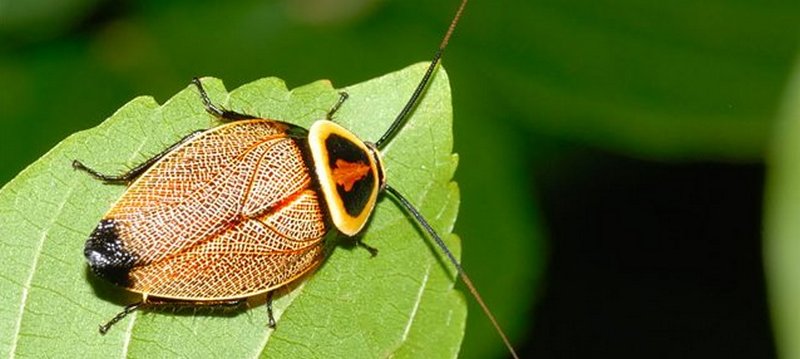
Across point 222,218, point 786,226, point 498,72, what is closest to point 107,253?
point 222,218

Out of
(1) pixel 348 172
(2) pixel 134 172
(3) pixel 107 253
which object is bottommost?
(3) pixel 107 253

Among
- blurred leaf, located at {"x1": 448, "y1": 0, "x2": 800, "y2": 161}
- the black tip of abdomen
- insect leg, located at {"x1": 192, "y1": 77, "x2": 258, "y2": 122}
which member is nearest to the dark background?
blurred leaf, located at {"x1": 448, "y1": 0, "x2": 800, "y2": 161}

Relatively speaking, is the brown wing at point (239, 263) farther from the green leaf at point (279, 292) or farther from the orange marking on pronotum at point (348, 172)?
the orange marking on pronotum at point (348, 172)

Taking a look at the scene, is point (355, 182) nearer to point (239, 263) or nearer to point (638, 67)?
point (239, 263)

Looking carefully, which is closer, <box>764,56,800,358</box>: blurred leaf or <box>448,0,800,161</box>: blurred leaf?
<box>764,56,800,358</box>: blurred leaf

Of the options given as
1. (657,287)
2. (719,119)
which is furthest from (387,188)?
(657,287)

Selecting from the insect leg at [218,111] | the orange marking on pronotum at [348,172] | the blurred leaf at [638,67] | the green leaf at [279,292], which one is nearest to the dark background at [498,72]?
the blurred leaf at [638,67]

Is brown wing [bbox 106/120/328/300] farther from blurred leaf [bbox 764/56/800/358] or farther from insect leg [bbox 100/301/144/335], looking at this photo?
blurred leaf [bbox 764/56/800/358]
